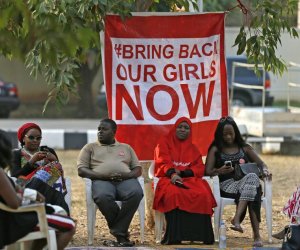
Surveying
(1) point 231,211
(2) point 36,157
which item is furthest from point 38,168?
(1) point 231,211

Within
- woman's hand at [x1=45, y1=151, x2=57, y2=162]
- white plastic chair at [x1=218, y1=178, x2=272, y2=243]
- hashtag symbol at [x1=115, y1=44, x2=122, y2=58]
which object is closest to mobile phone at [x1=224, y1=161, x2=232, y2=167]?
white plastic chair at [x1=218, y1=178, x2=272, y2=243]

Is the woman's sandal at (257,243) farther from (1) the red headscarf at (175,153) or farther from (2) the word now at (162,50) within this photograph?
(2) the word now at (162,50)

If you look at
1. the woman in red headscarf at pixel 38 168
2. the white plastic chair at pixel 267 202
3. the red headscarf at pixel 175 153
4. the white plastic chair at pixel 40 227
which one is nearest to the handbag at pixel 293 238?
the white plastic chair at pixel 267 202

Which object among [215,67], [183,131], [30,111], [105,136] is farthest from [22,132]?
[30,111]

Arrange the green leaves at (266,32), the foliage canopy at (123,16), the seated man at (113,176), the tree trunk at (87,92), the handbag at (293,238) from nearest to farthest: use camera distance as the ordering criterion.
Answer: the handbag at (293,238), the foliage canopy at (123,16), the seated man at (113,176), the green leaves at (266,32), the tree trunk at (87,92)

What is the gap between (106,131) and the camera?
9.99m

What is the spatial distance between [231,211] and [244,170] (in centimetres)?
281

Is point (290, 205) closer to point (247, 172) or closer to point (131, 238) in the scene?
point (247, 172)

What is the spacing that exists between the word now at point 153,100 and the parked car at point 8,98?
59.6 feet

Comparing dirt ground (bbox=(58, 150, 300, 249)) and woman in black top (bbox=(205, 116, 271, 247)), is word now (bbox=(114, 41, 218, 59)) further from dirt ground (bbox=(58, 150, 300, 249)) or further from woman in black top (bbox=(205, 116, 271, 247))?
dirt ground (bbox=(58, 150, 300, 249))

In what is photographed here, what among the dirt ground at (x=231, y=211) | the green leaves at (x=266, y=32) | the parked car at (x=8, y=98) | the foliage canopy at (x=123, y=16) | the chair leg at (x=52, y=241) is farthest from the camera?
the parked car at (x=8, y=98)

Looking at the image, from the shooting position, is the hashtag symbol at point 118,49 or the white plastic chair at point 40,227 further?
the hashtag symbol at point 118,49

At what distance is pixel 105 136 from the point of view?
998cm

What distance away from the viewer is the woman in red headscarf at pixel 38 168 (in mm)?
9125
